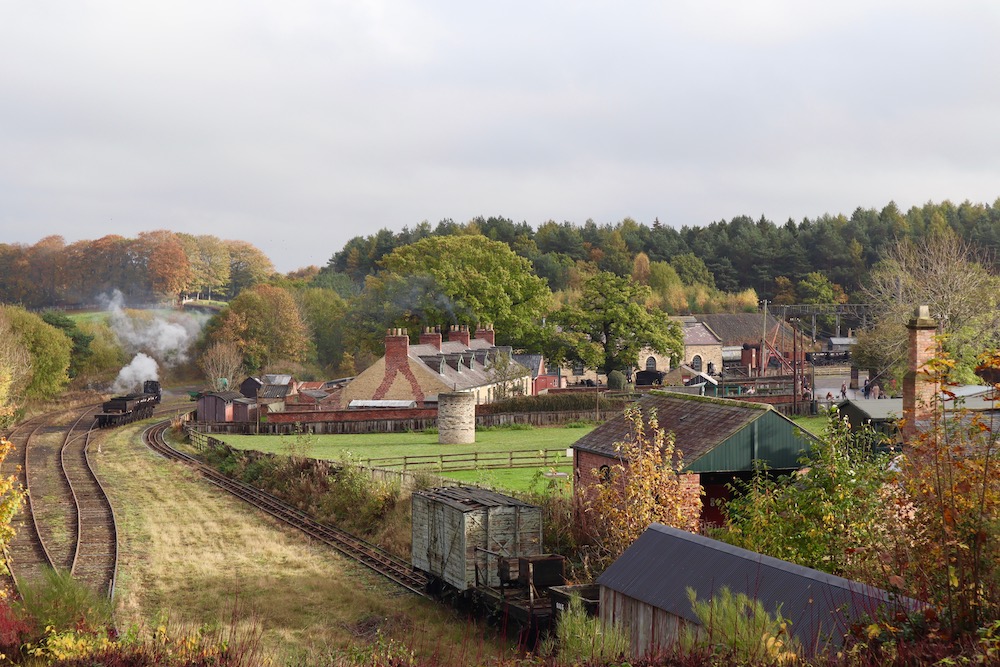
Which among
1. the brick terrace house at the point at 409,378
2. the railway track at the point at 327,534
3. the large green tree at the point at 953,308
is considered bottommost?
the railway track at the point at 327,534

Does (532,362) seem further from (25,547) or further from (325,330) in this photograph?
(25,547)

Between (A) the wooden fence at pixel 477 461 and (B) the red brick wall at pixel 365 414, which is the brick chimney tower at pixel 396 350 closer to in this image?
(B) the red brick wall at pixel 365 414

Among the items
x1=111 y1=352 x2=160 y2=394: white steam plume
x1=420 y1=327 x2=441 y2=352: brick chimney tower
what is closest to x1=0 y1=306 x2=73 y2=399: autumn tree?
x1=111 y1=352 x2=160 y2=394: white steam plume

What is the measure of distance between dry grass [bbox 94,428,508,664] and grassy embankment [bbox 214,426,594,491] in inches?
303

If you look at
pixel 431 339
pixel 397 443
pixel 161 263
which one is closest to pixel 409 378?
pixel 397 443

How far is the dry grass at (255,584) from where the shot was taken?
61.3 ft

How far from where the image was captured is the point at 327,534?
27.7 m

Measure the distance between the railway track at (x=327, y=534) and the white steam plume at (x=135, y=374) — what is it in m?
37.4

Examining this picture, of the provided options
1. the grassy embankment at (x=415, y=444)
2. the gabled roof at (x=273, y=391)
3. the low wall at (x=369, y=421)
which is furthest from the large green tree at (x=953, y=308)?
the gabled roof at (x=273, y=391)

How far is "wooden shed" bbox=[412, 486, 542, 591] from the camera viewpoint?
2012cm

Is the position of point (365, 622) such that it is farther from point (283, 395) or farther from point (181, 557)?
point (283, 395)

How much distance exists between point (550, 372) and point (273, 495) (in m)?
47.6

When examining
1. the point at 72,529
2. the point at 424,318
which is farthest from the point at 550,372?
the point at 72,529

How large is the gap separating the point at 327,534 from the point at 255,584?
5.37 m
